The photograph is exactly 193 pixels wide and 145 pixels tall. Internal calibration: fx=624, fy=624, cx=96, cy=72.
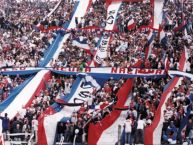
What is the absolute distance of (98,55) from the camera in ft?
99.9

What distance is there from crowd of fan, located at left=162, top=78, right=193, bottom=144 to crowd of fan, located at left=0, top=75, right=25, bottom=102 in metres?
9.04

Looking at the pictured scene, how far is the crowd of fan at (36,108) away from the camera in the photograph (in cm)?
2339

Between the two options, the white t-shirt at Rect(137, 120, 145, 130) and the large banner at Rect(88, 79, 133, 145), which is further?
the large banner at Rect(88, 79, 133, 145)

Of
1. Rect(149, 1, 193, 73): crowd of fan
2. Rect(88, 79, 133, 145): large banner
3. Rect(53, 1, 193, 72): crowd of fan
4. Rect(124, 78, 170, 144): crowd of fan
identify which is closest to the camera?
Rect(124, 78, 170, 144): crowd of fan

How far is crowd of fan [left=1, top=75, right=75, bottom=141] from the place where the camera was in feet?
76.7

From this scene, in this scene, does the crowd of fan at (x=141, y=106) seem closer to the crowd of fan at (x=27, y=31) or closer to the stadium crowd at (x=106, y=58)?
the stadium crowd at (x=106, y=58)

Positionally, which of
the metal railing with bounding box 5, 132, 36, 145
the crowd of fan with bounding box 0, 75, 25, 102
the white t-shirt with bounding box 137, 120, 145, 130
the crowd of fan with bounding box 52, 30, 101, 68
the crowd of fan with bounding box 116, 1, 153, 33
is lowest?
the metal railing with bounding box 5, 132, 36, 145

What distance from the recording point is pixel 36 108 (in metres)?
25.1

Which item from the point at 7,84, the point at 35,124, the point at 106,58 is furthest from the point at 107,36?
the point at 35,124

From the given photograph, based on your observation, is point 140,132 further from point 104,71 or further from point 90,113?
point 104,71

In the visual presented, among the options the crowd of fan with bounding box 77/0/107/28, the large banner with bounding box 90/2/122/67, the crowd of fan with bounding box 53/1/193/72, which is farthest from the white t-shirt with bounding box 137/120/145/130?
the crowd of fan with bounding box 77/0/107/28

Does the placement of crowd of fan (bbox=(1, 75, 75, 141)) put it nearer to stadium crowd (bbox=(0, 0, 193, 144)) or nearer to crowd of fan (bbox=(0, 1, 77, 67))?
stadium crowd (bbox=(0, 0, 193, 144))

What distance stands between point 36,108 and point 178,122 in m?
6.53

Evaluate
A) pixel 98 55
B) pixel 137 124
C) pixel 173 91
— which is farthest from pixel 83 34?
pixel 137 124
